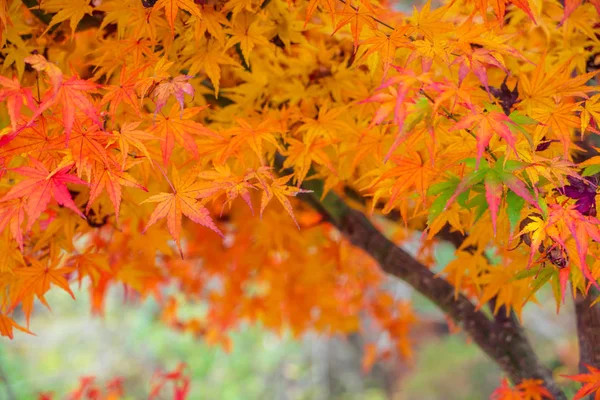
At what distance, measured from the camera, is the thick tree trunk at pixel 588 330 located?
1390 millimetres

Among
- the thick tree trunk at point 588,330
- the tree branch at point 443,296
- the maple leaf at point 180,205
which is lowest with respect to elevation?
the tree branch at point 443,296

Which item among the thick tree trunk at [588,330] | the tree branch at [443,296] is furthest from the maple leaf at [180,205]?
the thick tree trunk at [588,330]

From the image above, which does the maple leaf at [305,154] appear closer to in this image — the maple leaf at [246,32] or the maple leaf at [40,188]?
the maple leaf at [246,32]

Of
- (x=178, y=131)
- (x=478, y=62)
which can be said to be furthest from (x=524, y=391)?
(x=178, y=131)

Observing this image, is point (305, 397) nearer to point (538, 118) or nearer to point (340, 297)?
point (340, 297)

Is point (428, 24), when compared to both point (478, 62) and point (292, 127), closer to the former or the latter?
point (478, 62)

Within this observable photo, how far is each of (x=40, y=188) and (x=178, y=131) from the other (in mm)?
226

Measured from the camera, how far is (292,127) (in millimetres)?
1292

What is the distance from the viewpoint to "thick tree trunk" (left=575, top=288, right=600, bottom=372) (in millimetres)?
1390

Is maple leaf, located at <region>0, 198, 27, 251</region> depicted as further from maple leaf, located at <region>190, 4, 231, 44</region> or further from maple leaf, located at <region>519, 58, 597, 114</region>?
maple leaf, located at <region>519, 58, 597, 114</region>

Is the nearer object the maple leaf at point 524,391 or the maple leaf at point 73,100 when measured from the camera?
the maple leaf at point 73,100

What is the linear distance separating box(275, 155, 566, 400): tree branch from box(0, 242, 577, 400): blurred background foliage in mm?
3026

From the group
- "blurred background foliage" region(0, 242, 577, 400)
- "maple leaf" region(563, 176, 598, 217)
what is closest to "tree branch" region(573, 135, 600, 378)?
"maple leaf" region(563, 176, 598, 217)

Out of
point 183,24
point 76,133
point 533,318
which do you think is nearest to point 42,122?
point 76,133
